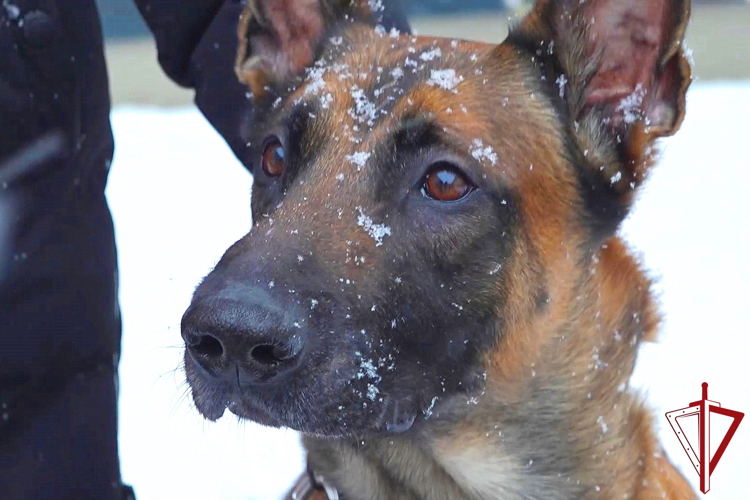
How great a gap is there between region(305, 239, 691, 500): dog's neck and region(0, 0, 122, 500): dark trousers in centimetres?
87

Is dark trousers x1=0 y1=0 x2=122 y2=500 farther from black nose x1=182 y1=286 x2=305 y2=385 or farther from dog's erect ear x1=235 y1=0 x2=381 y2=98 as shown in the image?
black nose x1=182 y1=286 x2=305 y2=385

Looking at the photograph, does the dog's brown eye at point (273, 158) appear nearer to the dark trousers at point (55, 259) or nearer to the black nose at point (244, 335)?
the dark trousers at point (55, 259)

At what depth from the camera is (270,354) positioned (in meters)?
1.96

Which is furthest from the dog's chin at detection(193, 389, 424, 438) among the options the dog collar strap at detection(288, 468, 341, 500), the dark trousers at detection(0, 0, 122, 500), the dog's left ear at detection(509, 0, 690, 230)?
the dog's left ear at detection(509, 0, 690, 230)

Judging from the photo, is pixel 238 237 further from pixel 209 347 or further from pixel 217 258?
pixel 209 347

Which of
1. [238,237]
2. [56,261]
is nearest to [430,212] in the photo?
[56,261]

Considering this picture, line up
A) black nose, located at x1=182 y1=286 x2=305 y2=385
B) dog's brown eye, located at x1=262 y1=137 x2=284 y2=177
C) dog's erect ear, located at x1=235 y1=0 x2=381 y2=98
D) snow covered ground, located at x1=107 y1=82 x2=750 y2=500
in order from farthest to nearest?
snow covered ground, located at x1=107 y1=82 x2=750 y2=500, dog's erect ear, located at x1=235 y1=0 x2=381 y2=98, dog's brown eye, located at x1=262 y1=137 x2=284 y2=177, black nose, located at x1=182 y1=286 x2=305 y2=385

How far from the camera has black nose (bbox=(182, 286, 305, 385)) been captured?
1.88 metres

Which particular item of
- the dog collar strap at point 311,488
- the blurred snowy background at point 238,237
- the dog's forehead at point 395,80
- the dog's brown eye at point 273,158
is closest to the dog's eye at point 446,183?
the dog's forehead at point 395,80

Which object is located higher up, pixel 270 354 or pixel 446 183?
pixel 446 183

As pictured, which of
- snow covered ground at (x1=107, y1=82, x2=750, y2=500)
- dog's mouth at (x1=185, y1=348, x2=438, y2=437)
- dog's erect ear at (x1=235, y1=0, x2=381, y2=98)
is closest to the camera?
dog's mouth at (x1=185, y1=348, x2=438, y2=437)

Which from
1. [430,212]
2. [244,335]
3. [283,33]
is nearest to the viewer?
[244,335]

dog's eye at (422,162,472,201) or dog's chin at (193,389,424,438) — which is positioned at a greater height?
dog's eye at (422,162,472,201)

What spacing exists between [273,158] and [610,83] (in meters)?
1.06
